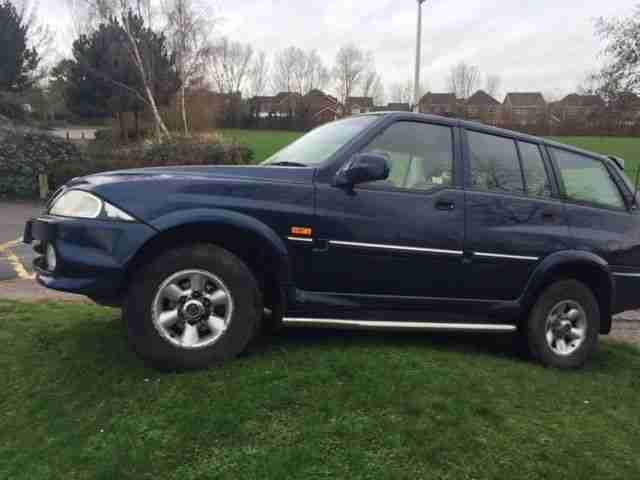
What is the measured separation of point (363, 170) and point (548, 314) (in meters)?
1.97

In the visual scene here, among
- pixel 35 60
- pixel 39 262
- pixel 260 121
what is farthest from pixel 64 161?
pixel 260 121

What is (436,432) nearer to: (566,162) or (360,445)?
(360,445)

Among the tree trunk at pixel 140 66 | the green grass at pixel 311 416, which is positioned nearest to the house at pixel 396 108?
the green grass at pixel 311 416

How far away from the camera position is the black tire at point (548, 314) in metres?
4.44

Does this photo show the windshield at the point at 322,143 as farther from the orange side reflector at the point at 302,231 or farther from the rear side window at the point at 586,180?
the rear side window at the point at 586,180

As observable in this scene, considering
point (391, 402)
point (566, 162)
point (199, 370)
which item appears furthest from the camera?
point (566, 162)

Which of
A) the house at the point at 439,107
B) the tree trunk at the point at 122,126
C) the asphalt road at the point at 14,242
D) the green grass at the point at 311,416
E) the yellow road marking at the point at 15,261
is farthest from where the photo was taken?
the tree trunk at the point at 122,126

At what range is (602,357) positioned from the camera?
5074mm

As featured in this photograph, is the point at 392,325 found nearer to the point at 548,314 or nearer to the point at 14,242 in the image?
the point at 548,314

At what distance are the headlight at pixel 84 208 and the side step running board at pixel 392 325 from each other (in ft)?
4.09

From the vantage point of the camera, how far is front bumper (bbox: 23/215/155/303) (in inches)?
130

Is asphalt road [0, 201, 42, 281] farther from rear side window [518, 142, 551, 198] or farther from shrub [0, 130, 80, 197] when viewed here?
rear side window [518, 142, 551, 198]

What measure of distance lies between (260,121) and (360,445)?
59926 mm

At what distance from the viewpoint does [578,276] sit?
4.64 meters
